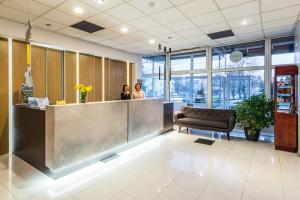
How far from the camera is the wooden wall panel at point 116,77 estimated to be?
6938 millimetres

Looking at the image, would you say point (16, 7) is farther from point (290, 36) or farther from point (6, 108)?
point (290, 36)

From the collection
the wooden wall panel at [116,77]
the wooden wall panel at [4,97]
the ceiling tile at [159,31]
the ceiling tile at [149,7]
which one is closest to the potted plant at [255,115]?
the ceiling tile at [159,31]

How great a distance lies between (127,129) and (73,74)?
9.12 feet

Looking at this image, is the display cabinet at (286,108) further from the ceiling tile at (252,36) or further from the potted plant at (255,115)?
the ceiling tile at (252,36)

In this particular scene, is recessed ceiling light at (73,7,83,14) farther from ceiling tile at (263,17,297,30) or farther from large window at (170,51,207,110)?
large window at (170,51,207,110)

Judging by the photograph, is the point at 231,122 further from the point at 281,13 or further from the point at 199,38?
the point at 281,13

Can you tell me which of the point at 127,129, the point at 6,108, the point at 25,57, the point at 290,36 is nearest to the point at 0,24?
the point at 25,57

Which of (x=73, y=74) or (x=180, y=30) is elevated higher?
(x=180, y=30)

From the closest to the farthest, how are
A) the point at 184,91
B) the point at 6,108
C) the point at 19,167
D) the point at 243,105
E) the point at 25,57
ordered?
the point at 19,167 → the point at 6,108 → the point at 25,57 → the point at 243,105 → the point at 184,91

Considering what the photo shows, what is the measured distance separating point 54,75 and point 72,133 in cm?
289

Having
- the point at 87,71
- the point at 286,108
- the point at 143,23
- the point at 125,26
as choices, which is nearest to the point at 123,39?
the point at 125,26

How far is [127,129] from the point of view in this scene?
427cm

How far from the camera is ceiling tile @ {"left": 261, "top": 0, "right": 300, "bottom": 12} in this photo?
3.31 m

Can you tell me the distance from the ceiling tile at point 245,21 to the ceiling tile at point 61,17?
3712 millimetres
